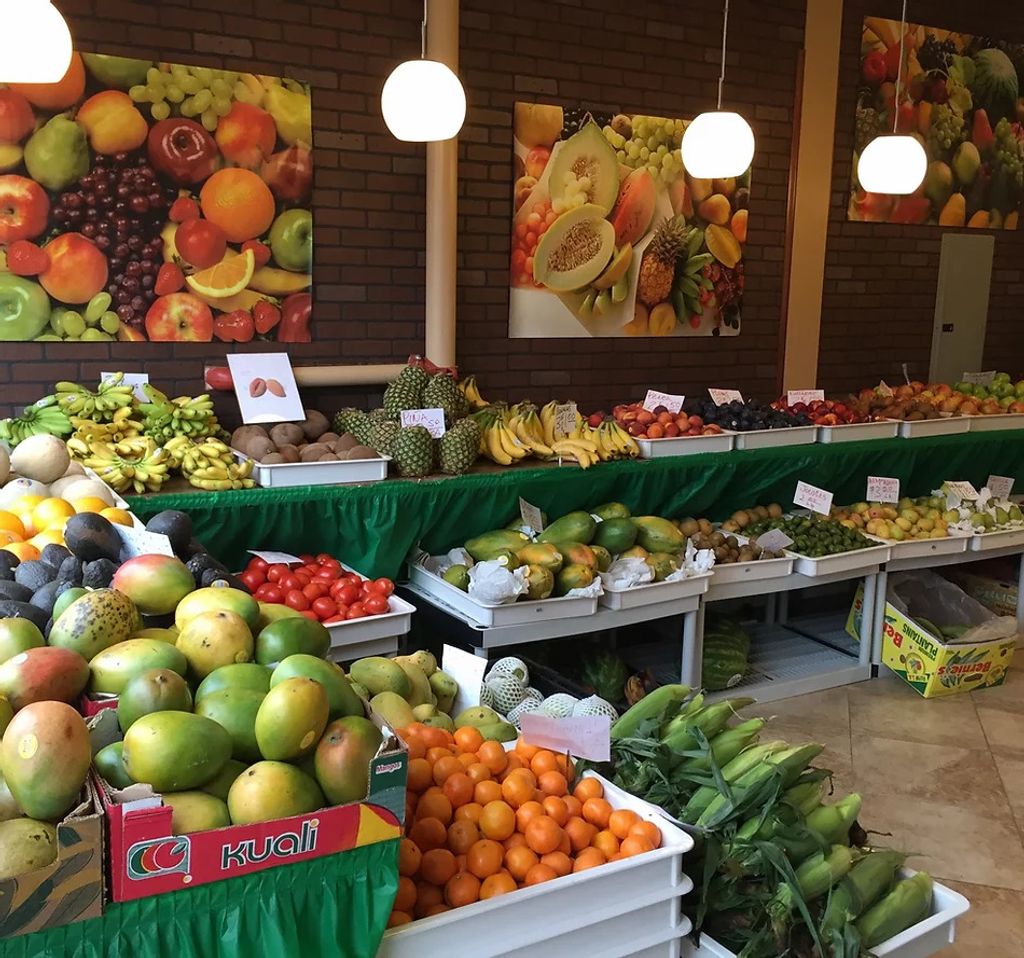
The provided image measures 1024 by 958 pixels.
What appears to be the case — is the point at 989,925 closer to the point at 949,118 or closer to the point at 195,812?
the point at 195,812

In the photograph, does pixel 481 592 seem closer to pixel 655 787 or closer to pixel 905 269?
pixel 655 787

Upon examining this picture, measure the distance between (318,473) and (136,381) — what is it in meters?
0.92

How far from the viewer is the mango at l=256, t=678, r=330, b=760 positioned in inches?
56.1

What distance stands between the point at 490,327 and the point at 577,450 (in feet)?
3.49

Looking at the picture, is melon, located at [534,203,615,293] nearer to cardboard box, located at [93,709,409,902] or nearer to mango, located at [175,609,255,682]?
mango, located at [175,609,255,682]

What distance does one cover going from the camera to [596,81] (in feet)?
16.9

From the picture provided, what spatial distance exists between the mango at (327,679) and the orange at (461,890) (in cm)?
35

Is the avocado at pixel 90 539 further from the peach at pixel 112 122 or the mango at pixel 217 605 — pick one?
the peach at pixel 112 122

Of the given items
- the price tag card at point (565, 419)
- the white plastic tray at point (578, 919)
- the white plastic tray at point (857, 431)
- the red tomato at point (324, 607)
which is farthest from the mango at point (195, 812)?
the white plastic tray at point (857, 431)

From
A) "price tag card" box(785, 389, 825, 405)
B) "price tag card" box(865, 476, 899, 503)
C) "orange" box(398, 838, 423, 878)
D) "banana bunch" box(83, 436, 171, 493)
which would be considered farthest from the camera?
"price tag card" box(785, 389, 825, 405)

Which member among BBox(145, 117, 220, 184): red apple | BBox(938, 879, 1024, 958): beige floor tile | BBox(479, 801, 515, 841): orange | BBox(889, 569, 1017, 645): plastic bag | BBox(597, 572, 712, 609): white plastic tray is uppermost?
BBox(145, 117, 220, 184): red apple

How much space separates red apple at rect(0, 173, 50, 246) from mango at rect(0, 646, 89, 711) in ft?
9.29

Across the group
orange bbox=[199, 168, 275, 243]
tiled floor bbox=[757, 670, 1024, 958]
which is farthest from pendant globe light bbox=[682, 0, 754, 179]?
tiled floor bbox=[757, 670, 1024, 958]

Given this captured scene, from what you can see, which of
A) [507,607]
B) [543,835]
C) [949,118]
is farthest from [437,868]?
[949,118]
